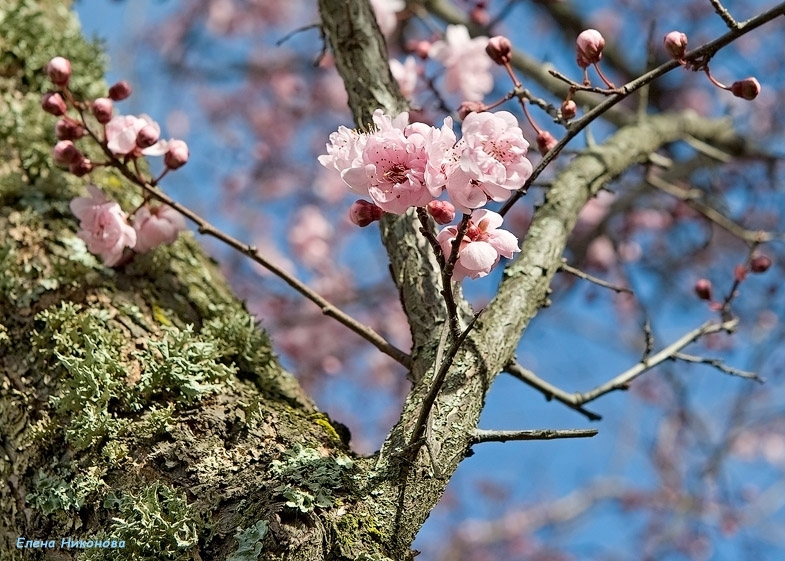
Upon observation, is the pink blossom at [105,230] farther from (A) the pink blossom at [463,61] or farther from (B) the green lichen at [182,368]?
(A) the pink blossom at [463,61]

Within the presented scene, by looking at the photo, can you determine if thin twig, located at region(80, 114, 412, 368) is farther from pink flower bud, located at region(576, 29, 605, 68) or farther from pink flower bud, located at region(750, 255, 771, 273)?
pink flower bud, located at region(750, 255, 771, 273)

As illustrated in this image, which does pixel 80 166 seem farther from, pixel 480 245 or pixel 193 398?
pixel 480 245

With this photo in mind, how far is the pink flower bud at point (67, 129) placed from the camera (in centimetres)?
169

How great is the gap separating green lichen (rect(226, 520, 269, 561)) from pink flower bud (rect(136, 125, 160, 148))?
0.94 meters

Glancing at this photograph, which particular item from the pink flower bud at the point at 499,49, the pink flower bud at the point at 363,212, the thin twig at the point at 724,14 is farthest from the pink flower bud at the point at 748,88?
the pink flower bud at the point at 363,212

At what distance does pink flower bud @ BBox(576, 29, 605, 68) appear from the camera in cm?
Result: 149

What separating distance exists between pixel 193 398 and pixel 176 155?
616 mm

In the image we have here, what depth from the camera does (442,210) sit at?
126 cm

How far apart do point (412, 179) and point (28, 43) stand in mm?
1628

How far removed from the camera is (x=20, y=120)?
79.7 inches

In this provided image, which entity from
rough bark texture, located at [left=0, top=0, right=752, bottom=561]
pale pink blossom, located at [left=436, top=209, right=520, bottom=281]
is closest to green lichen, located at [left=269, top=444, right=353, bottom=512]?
rough bark texture, located at [left=0, top=0, right=752, bottom=561]

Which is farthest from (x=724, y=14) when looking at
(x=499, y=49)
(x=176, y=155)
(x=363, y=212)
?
(x=176, y=155)

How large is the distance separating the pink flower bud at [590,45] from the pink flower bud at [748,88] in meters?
0.28

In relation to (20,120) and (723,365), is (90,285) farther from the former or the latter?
(723,365)
